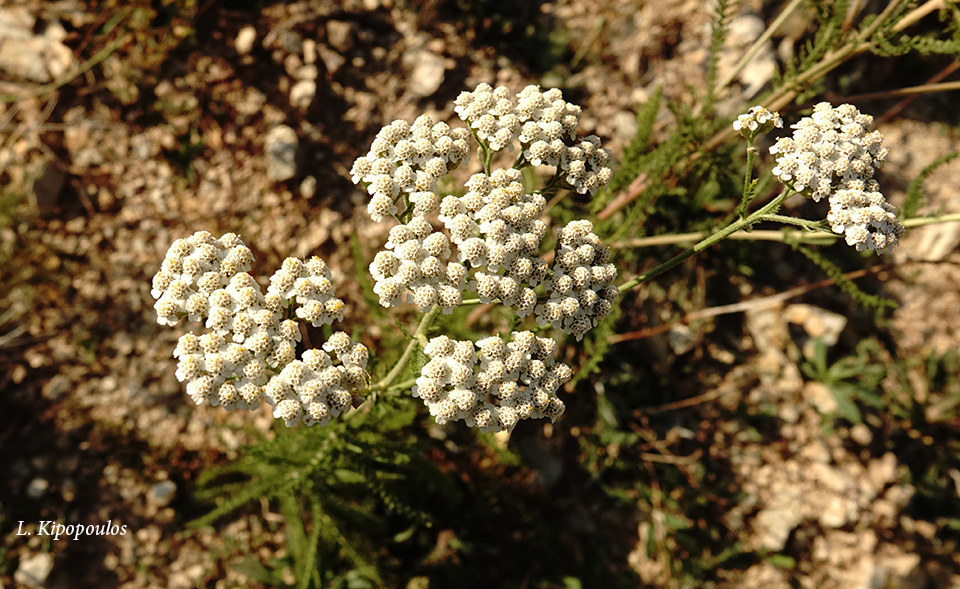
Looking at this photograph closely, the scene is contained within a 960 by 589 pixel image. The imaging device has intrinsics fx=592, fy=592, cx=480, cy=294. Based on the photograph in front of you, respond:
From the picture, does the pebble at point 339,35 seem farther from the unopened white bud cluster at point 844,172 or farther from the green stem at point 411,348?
the unopened white bud cluster at point 844,172

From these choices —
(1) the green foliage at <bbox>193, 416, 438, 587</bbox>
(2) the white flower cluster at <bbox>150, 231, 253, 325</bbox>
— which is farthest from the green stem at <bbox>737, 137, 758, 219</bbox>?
(2) the white flower cluster at <bbox>150, 231, 253, 325</bbox>

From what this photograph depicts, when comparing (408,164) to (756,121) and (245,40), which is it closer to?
(756,121)

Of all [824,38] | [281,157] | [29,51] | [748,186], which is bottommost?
[748,186]

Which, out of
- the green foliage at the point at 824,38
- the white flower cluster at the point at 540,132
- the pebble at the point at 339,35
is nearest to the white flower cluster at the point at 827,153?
the green foliage at the point at 824,38

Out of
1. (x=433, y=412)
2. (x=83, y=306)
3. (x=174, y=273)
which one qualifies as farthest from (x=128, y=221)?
(x=433, y=412)

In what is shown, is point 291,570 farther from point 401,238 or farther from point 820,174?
point 820,174
